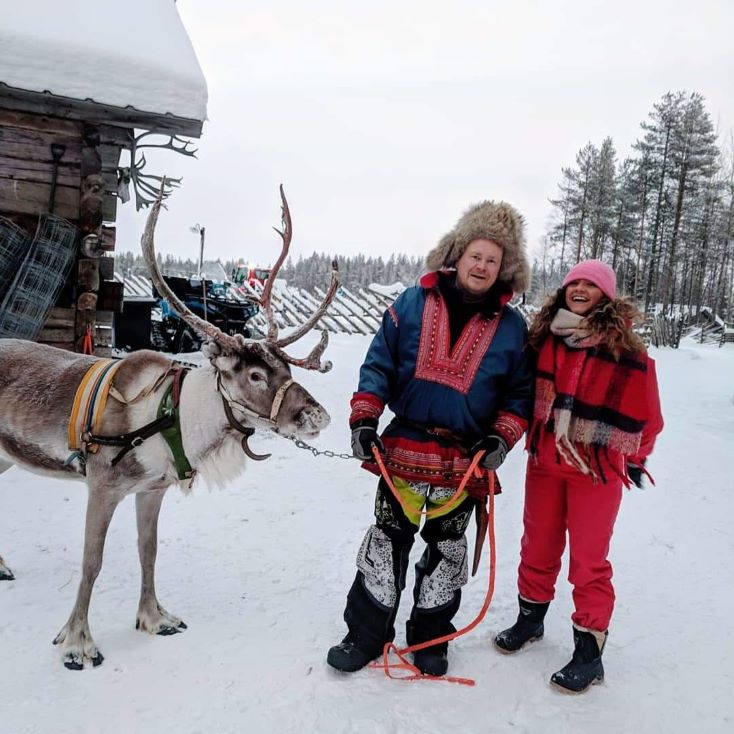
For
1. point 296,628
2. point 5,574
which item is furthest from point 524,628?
point 5,574

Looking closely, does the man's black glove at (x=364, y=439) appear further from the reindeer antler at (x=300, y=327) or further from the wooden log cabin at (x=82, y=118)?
the wooden log cabin at (x=82, y=118)

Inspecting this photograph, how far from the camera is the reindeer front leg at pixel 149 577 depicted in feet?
9.30

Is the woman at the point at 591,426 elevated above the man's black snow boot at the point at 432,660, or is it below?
above

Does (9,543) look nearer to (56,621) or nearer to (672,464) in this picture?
(56,621)

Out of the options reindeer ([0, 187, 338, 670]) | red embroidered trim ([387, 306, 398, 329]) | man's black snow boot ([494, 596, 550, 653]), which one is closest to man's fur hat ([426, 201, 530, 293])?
red embroidered trim ([387, 306, 398, 329])

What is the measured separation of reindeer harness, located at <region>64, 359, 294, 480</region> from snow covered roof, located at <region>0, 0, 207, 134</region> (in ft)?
12.0

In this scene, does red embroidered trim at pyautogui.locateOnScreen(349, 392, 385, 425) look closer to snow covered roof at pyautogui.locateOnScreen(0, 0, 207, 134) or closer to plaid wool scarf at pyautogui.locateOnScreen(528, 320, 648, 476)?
plaid wool scarf at pyautogui.locateOnScreen(528, 320, 648, 476)

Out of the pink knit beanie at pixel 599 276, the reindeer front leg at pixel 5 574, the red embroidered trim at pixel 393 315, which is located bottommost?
the reindeer front leg at pixel 5 574

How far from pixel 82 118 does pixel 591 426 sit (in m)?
5.63

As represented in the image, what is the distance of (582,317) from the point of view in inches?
104

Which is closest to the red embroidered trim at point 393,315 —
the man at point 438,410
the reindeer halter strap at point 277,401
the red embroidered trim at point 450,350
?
the man at point 438,410

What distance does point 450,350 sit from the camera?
260 centimetres

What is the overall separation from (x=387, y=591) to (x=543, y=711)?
2.66 feet

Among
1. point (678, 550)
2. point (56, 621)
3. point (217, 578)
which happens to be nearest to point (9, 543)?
point (56, 621)
